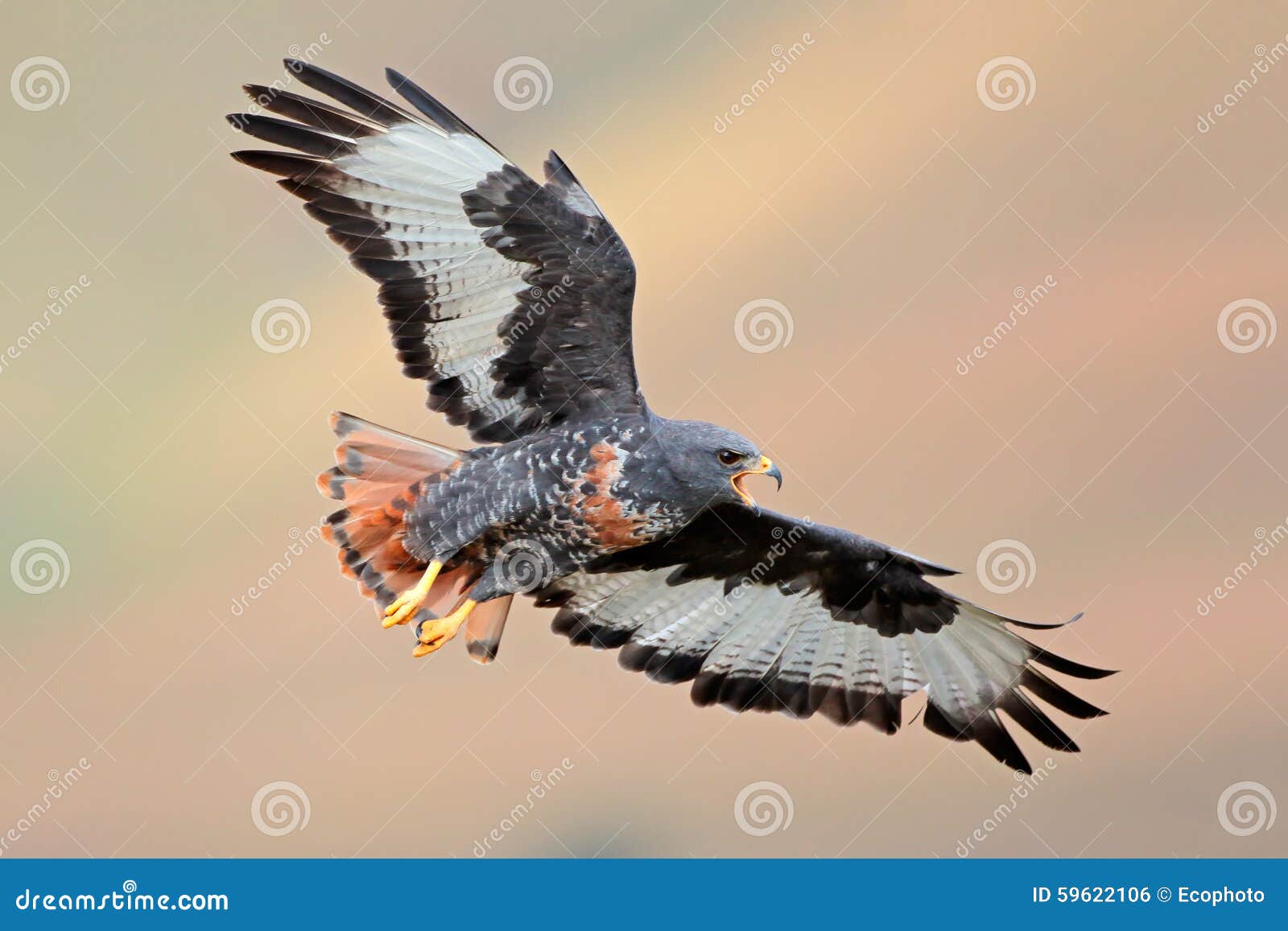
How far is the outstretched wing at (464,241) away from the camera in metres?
7.45

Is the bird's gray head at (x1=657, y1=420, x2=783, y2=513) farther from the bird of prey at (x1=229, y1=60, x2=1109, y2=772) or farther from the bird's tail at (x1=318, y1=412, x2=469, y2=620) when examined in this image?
the bird's tail at (x1=318, y1=412, x2=469, y2=620)

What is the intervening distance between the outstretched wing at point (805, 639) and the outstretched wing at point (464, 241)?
1.68 metres

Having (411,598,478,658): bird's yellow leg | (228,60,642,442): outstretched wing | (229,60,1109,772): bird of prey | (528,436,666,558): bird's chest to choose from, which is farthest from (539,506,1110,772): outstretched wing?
(228,60,642,442): outstretched wing

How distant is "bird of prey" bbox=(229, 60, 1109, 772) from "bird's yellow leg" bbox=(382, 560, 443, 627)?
1cm

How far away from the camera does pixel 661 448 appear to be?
7.41 m

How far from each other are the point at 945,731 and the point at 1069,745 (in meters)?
0.74

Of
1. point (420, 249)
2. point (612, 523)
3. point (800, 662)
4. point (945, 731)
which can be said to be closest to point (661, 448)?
point (612, 523)

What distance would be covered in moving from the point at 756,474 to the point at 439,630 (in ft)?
6.50

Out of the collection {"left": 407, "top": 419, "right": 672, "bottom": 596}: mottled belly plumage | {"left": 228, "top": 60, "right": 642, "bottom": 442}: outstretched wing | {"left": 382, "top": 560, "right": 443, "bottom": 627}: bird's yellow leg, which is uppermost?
{"left": 228, "top": 60, "right": 642, "bottom": 442}: outstretched wing

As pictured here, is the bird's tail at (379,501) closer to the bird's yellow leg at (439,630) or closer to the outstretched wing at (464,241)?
the bird's yellow leg at (439,630)

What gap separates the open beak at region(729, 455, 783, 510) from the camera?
24.2ft

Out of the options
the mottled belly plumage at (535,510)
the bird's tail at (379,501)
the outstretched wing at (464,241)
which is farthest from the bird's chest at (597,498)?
the bird's tail at (379,501)

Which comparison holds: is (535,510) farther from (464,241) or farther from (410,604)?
(464,241)

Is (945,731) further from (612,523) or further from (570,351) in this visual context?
(570,351)
